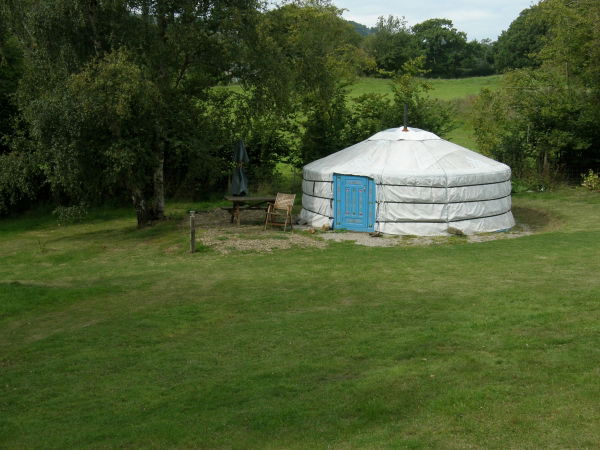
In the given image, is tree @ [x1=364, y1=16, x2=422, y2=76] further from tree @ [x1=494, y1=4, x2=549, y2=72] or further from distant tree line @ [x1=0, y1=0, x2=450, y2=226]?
distant tree line @ [x1=0, y1=0, x2=450, y2=226]

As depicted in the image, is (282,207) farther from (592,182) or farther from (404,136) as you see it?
(592,182)

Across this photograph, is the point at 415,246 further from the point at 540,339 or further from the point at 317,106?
the point at 317,106

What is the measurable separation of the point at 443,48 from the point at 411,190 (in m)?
49.3

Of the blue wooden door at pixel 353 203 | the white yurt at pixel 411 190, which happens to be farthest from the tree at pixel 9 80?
the blue wooden door at pixel 353 203

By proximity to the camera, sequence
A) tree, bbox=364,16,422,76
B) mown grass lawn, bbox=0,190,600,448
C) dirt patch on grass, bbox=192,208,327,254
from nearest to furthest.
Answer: mown grass lawn, bbox=0,190,600,448 → dirt patch on grass, bbox=192,208,327,254 → tree, bbox=364,16,422,76

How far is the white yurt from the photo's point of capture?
15727 mm

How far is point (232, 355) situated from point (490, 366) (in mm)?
2704

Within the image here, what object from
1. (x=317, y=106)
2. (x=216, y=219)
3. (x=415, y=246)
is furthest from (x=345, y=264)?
(x=317, y=106)

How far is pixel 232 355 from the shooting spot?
25.0 feet

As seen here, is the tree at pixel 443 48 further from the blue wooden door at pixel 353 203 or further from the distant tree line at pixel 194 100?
the blue wooden door at pixel 353 203

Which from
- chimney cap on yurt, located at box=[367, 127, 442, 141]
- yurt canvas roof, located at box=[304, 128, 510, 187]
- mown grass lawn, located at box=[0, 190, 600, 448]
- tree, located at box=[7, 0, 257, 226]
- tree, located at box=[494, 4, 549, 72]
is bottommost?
mown grass lawn, located at box=[0, 190, 600, 448]

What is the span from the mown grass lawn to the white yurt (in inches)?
87.7

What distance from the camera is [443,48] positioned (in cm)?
6169

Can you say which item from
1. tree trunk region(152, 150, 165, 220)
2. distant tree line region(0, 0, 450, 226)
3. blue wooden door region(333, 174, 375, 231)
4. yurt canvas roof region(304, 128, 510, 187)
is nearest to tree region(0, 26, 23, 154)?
distant tree line region(0, 0, 450, 226)
